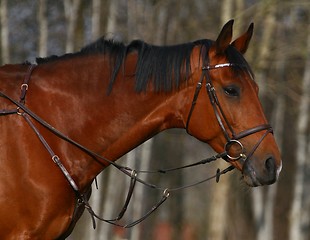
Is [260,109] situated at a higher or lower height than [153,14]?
lower

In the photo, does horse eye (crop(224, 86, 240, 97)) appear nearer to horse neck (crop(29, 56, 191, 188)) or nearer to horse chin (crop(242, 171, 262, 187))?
horse neck (crop(29, 56, 191, 188))

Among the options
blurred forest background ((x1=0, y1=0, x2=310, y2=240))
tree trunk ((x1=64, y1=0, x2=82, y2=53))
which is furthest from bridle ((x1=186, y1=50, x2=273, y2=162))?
tree trunk ((x1=64, y1=0, x2=82, y2=53))

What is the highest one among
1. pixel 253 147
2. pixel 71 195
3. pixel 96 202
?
pixel 253 147

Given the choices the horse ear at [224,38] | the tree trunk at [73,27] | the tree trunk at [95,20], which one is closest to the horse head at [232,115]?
the horse ear at [224,38]

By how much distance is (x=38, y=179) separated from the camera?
5.64 metres

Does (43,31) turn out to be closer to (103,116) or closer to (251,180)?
(103,116)

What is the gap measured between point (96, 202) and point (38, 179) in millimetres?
11089

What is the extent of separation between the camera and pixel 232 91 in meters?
5.76

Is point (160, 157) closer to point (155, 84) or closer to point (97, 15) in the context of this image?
point (97, 15)

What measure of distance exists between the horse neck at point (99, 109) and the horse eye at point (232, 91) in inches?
13.6

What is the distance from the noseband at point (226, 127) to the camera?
568 centimetres

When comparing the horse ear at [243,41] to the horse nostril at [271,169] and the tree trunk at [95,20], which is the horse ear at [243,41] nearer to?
the horse nostril at [271,169]

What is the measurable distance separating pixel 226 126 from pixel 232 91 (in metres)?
0.26

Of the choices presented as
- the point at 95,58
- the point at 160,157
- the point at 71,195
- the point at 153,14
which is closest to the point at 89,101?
the point at 95,58
